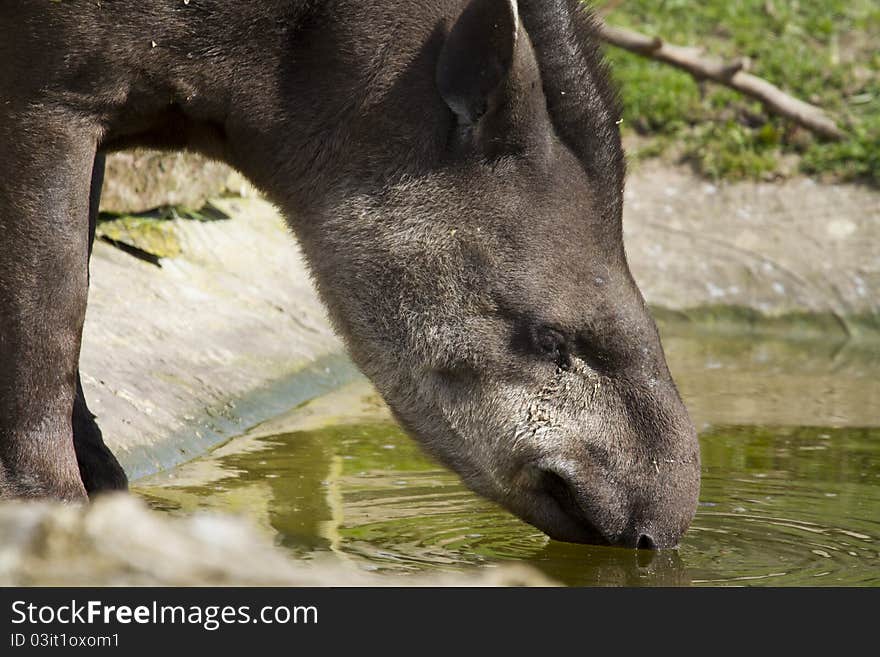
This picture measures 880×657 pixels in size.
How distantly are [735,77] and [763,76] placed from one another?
37.3 inches

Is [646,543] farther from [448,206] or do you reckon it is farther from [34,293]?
[34,293]

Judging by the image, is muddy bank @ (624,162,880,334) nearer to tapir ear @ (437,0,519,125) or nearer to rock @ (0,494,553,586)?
tapir ear @ (437,0,519,125)

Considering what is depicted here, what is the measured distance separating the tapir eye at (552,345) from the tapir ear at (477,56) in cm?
77

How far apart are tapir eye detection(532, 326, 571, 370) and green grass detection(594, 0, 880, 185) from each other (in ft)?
21.3

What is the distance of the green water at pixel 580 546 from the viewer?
5512 mm

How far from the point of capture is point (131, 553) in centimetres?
400

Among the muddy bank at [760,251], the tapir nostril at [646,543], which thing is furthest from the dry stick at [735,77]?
the tapir nostril at [646,543]

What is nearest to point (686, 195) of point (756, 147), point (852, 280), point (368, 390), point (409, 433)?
point (756, 147)

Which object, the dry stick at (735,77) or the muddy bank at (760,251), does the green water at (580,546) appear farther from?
the dry stick at (735,77)

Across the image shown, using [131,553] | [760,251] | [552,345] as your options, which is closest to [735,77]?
[760,251]

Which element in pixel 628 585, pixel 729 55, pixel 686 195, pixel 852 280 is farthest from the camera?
pixel 729 55

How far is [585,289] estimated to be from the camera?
5.51 meters

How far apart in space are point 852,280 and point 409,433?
5970mm

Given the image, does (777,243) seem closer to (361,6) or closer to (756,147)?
(756,147)
